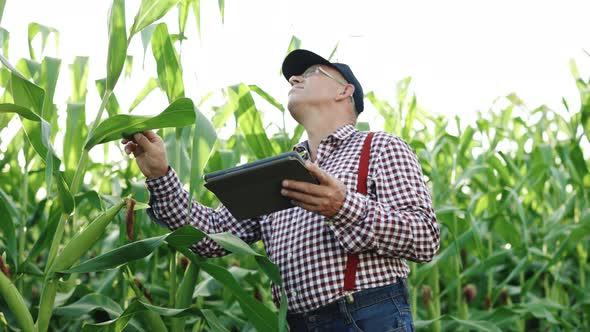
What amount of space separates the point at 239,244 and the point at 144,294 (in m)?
0.54

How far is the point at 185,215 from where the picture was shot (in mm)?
1940

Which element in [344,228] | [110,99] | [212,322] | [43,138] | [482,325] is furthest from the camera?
[482,325]

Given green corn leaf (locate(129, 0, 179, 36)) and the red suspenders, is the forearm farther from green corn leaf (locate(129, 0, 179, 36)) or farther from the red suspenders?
green corn leaf (locate(129, 0, 179, 36))

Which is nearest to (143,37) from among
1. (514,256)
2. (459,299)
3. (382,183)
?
(382,183)

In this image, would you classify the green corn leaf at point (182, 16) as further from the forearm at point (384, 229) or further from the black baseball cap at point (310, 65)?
the forearm at point (384, 229)

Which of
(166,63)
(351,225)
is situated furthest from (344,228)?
(166,63)

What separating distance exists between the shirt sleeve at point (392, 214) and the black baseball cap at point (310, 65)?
0.37m

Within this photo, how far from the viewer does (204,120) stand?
63.4 inches

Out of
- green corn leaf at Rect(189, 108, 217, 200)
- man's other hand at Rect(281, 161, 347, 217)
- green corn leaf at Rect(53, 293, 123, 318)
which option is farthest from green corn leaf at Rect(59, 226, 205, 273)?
green corn leaf at Rect(53, 293, 123, 318)

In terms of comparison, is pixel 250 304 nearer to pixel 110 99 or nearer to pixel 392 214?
pixel 392 214

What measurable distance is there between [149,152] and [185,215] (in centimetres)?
22

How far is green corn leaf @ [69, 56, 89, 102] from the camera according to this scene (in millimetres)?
2123

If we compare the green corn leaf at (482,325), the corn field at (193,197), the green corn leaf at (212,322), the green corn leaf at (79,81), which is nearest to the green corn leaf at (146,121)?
the corn field at (193,197)

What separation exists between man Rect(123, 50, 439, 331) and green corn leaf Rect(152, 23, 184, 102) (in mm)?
134
